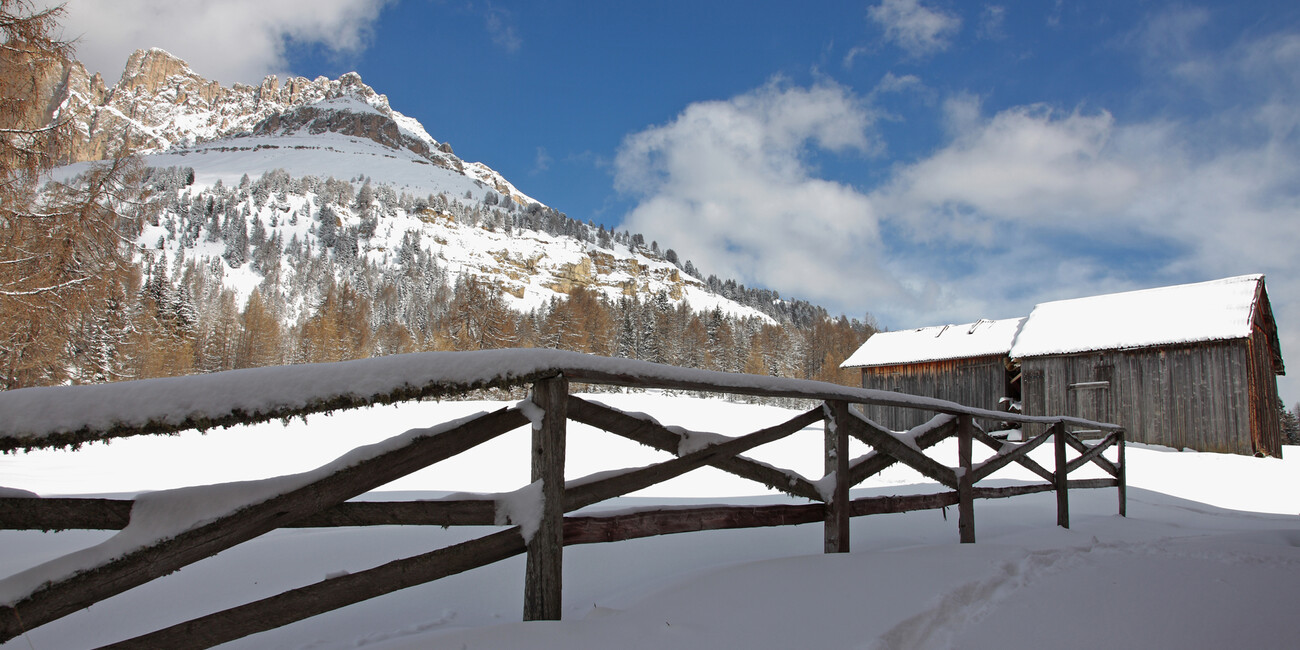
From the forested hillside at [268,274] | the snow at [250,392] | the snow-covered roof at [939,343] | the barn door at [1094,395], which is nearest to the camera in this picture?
the snow at [250,392]

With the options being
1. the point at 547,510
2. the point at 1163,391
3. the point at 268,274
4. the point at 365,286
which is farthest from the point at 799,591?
the point at 268,274

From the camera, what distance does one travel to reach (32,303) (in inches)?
277

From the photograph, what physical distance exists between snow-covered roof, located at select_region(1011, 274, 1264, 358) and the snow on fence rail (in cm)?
2236

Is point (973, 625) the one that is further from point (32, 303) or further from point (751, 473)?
point (32, 303)

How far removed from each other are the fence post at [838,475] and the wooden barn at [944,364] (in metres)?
21.7

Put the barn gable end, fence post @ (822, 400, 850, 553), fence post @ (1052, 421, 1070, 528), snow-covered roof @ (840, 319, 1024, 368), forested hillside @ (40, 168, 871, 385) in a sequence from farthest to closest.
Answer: forested hillside @ (40, 168, 871, 385) → snow-covered roof @ (840, 319, 1024, 368) → the barn gable end → fence post @ (1052, 421, 1070, 528) → fence post @ (822, 400, 850, 553)

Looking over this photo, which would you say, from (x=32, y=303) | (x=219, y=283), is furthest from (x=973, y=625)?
(x=219, y=283)

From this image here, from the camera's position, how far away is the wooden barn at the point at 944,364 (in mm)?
23922

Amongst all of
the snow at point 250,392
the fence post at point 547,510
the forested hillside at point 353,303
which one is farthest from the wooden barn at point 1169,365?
the forested hillside at point 353,303

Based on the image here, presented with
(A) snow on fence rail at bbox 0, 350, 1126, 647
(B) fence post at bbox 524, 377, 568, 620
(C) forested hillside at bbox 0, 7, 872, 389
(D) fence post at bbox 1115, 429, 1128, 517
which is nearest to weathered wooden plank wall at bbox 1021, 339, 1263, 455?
(D) fence post at bbox 1115, 429, 1128, 517

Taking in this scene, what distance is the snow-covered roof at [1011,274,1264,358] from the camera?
62.7 ft

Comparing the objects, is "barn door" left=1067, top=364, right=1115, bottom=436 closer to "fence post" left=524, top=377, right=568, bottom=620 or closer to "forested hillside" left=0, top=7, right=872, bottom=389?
"fence post" left=524, top=377, right=568, bottom=620

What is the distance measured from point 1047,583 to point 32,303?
33.2 ft

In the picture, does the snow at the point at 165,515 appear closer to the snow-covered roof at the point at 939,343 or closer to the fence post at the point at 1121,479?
the fence post at the point at 1121,479
